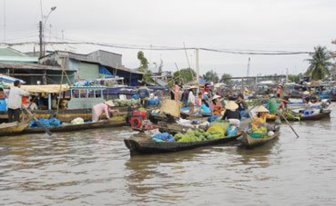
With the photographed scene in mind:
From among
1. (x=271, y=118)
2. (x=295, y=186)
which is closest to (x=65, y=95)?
(x=271, y=118)

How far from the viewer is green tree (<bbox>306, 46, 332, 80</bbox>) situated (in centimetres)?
5134

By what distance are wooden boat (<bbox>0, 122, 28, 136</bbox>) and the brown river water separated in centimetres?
73

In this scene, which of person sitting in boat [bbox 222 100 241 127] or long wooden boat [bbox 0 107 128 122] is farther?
long wooden boat [bbox 0 107 128 122]

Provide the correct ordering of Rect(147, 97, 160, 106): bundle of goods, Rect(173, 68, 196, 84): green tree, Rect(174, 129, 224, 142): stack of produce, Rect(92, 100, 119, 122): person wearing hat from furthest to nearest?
Rect(173, 68, 196, 84): green tree → Rect(147, 97, 160, 106): bundle of goods → Rect(92, 100, 119, 122): person wearing hat → Rect(174, 129, 224, 142): stack of produce

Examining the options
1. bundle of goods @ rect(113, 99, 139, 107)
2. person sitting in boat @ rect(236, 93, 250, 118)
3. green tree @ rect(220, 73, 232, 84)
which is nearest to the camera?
person sitting in boat @ rect(236, 93, 250, 118)

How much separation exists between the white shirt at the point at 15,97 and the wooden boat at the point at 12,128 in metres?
0.54

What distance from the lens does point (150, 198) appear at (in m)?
6.80

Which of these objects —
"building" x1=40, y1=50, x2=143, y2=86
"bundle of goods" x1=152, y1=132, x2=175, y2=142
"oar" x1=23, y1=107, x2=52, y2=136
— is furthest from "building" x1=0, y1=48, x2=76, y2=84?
"bundle of goods" x1=152, y1=132, x2=175, y2=142

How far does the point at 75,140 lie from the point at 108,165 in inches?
168

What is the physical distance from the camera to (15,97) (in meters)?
13.8

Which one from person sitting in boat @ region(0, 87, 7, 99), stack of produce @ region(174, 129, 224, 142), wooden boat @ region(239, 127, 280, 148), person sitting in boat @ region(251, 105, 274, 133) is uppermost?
person sitting in boat @ region(0, 87, 7, 99)

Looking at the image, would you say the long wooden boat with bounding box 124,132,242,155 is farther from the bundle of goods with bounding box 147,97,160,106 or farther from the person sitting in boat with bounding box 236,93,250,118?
the bundle of goods with bounding box 147,97,160,106

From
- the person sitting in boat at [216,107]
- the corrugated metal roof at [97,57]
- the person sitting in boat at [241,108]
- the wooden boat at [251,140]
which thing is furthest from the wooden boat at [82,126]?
the corrugated metal roof at [97,57]

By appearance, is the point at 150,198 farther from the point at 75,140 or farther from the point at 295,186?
the point at 75,140
